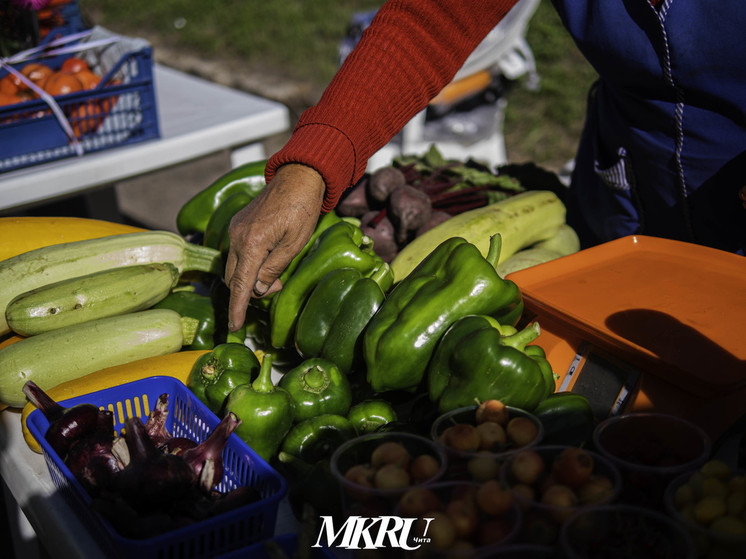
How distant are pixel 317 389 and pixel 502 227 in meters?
0.82

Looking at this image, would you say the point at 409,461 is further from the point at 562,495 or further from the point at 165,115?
the point at 165,115

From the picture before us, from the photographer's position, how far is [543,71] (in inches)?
266

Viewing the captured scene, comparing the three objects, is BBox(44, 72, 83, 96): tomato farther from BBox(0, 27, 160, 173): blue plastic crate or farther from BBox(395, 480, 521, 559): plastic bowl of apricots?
BBox(395, 480, 521, 559): plastic bowl of apricots

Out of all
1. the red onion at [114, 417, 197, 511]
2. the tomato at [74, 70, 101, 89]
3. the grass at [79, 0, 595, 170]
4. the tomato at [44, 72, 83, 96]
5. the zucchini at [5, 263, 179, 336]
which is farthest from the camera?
the grass at [79, 0, 595, 170]

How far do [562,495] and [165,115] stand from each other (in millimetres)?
2508

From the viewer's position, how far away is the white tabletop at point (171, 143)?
2.44 metres

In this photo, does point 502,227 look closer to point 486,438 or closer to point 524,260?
point 524,260

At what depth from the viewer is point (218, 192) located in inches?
86.7

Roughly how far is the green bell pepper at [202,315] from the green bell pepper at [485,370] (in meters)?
0.64

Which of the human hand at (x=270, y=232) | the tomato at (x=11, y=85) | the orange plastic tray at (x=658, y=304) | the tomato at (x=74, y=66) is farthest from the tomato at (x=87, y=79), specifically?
the orange plastic tray at (x=658, y=304)

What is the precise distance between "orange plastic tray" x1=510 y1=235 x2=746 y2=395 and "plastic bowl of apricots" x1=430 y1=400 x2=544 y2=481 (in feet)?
0.92

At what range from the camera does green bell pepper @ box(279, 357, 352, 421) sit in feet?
4.60

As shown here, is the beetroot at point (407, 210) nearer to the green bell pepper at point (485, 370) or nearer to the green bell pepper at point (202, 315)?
the green bell pepper at point (202, 315)

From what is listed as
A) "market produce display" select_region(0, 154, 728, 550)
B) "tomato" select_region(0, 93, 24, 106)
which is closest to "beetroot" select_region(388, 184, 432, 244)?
"market produce display" select_region(0, 154, 728, 550)
